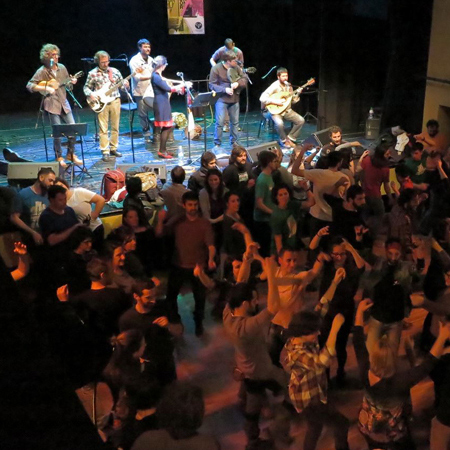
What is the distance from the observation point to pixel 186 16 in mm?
11727

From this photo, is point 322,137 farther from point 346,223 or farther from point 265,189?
point 346,223

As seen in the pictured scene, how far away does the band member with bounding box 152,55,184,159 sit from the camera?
25.6 feet

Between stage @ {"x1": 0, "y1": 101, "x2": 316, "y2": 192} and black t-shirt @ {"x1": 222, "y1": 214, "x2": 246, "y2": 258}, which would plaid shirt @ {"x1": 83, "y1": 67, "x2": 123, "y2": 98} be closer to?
stage @ {"x1": 0, "y1": 101, "x2": 316, "y2": 192}

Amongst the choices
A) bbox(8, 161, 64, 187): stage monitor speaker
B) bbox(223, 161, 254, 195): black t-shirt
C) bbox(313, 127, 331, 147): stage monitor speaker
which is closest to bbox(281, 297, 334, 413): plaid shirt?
bbox(223, 161, 254, 195): black t-shirt

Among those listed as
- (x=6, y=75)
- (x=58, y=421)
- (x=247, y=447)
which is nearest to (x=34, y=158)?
(x=6, y=75)

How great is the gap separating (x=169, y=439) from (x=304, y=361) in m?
0.90

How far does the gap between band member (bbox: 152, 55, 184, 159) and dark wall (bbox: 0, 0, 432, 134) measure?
323 centimetres

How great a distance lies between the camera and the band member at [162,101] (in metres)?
7.81

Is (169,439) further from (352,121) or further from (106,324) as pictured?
(352,121)

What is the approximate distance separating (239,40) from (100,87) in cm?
537

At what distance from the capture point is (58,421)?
48.9 inches

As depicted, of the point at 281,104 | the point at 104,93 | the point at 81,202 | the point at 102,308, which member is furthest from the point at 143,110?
the point at 102,308

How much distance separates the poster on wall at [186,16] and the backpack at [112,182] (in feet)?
21.8

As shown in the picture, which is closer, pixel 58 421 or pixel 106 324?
pixel 58 421
